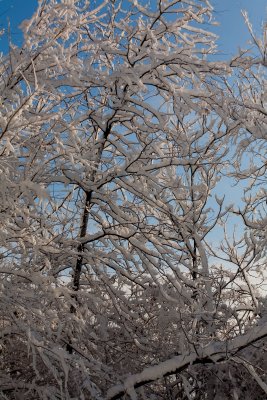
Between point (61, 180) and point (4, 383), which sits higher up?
point (61, 180)

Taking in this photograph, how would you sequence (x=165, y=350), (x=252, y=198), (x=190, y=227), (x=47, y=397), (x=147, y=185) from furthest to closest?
(x=252, y=198), (x=190, y=227), (x=147, y=185), (x=165, y=350), (x=47, y=397)

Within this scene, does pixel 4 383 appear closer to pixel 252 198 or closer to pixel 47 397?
pixel 47 397

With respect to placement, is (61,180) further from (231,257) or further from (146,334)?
(231,257)

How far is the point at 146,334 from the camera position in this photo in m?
4.89

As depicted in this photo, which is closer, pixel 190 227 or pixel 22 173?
pixel 22 173

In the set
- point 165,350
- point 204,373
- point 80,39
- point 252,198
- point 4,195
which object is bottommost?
point 204,373

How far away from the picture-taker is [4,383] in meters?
4.14

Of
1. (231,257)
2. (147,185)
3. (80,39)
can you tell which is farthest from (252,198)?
(80,39)

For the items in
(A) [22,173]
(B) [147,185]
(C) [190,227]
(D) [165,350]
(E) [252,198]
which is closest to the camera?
(A) [22,173]

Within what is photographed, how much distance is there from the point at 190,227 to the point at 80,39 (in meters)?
2.62

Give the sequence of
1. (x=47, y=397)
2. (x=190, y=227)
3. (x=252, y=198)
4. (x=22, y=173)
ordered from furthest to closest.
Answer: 1. (x=252, y=198)
2. (x=190, y=227)
3. (x=47, y=397)
4. (x=22, y=173)

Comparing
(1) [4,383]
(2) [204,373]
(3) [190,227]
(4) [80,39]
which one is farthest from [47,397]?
(4) [80,39]

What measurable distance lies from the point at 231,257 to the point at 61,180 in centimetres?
259

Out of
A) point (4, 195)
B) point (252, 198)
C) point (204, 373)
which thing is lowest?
point (204, 373)
